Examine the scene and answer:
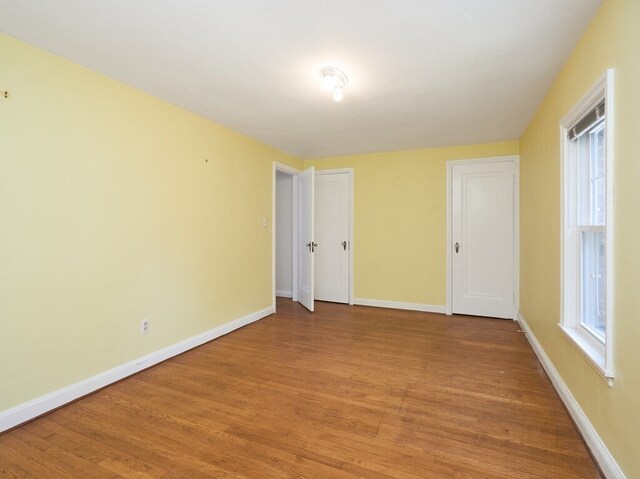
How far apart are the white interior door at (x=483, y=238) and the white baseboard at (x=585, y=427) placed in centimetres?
152

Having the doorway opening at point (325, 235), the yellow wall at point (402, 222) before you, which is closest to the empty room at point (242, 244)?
the yellow wall at point (402, 222)

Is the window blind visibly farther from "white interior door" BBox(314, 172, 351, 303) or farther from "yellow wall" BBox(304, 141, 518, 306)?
"white interior door" BBox(314, 172, 351, 303)

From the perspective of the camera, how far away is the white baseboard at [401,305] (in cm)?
462

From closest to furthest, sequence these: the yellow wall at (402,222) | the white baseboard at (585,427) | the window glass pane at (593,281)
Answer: the white baseboard at (585,427) < the window glass pane at (593,281) < the yellow wall at (402,222)

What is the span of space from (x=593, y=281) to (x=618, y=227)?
76 centimetres

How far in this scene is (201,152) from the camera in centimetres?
334

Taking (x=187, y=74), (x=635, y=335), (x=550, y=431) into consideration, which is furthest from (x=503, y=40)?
(x=550, y=431)

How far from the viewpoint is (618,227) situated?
1.52 metres

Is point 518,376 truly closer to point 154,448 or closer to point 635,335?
point 635,335

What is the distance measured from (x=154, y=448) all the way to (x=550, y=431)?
225 centimetres

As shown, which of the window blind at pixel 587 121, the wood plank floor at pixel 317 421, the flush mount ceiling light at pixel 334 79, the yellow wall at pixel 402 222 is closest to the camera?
the wood plank floor at pixel 317 421

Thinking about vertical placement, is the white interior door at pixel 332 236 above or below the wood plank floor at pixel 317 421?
above

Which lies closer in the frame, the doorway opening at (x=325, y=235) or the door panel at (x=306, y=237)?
the door panel at (x=306, y=237)

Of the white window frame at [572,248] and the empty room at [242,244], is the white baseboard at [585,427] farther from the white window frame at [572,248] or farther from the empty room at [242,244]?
the white window frame at [572,248]
